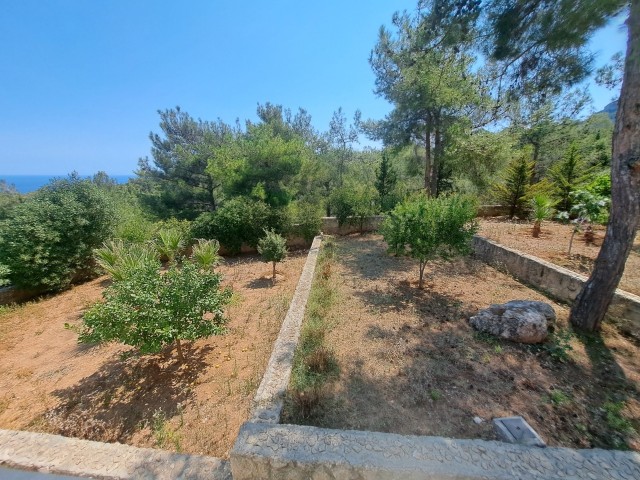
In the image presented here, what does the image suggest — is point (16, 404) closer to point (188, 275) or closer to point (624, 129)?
point (188, 275)

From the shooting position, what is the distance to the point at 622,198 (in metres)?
3.50

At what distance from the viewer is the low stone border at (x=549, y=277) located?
3939 millimetres

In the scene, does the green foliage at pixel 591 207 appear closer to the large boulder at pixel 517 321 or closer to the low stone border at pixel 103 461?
the large boulder at pixel 517 321

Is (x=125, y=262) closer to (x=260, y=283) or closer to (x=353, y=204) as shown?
(x=260, y=283)

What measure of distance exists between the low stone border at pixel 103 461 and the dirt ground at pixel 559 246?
6.86 meters

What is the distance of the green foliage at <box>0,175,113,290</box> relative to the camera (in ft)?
23.6

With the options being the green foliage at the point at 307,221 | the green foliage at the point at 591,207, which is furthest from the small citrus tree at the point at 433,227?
the green foliage at the point at 307,221

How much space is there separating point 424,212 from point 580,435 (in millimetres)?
3555

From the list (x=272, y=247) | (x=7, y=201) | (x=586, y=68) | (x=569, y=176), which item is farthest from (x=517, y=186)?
(x=7, y=201)

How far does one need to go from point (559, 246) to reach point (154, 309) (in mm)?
9319

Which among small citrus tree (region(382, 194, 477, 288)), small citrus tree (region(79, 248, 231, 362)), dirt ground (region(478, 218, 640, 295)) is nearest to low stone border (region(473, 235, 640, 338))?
dirt ground (region(478, 218, 640, 295))

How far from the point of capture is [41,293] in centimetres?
779

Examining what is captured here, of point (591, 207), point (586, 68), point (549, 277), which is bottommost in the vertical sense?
point (549, 277)

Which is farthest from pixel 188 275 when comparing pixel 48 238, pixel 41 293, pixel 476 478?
pixel 41 293
